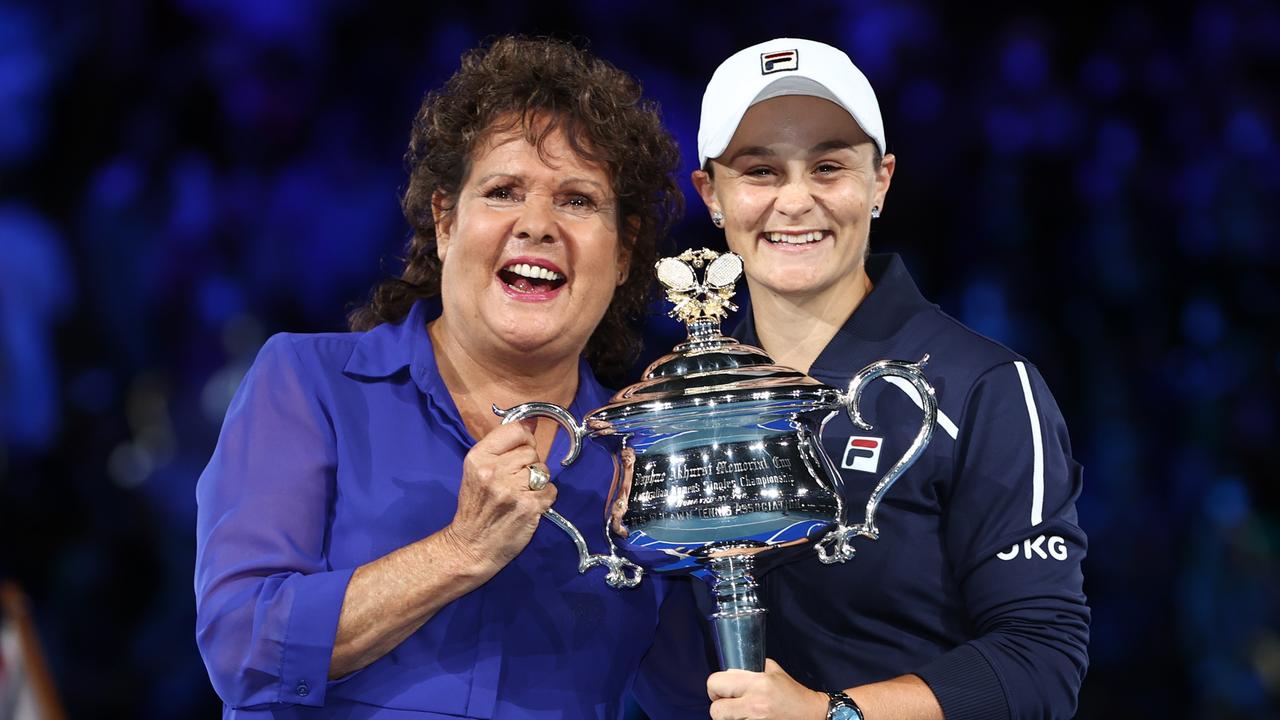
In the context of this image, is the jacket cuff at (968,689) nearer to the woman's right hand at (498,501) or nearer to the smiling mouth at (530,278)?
the woman's right hand at (498,501)

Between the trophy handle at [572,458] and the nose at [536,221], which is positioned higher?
the nose at [536,221]

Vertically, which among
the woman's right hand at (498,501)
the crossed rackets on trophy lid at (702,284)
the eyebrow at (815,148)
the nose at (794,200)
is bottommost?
the woman's right hand at (498,501)

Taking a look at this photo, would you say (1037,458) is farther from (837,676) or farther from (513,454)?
(513,454)

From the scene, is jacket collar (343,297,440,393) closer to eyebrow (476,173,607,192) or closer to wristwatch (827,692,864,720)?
eyebrow (476,173,607,192)

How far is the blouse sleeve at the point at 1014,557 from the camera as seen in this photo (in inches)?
61.1

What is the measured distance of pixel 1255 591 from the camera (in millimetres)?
4578

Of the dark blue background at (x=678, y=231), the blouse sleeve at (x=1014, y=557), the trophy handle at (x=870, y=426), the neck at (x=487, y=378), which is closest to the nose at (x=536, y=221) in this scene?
the neck at (x=487, y=378)

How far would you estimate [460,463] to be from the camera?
1.72 m

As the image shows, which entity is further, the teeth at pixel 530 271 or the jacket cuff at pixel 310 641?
the teeth at pixel 530 271

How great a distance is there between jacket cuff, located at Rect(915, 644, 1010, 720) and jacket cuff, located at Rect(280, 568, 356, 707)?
68cm

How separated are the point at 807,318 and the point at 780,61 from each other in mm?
349

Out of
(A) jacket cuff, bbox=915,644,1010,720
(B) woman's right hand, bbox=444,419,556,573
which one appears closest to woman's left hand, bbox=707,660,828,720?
(A) jacket cuff, bbox=915,644,1010,720

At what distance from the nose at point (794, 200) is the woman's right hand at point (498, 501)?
48 cm

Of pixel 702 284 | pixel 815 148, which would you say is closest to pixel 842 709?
pixel 702 284
